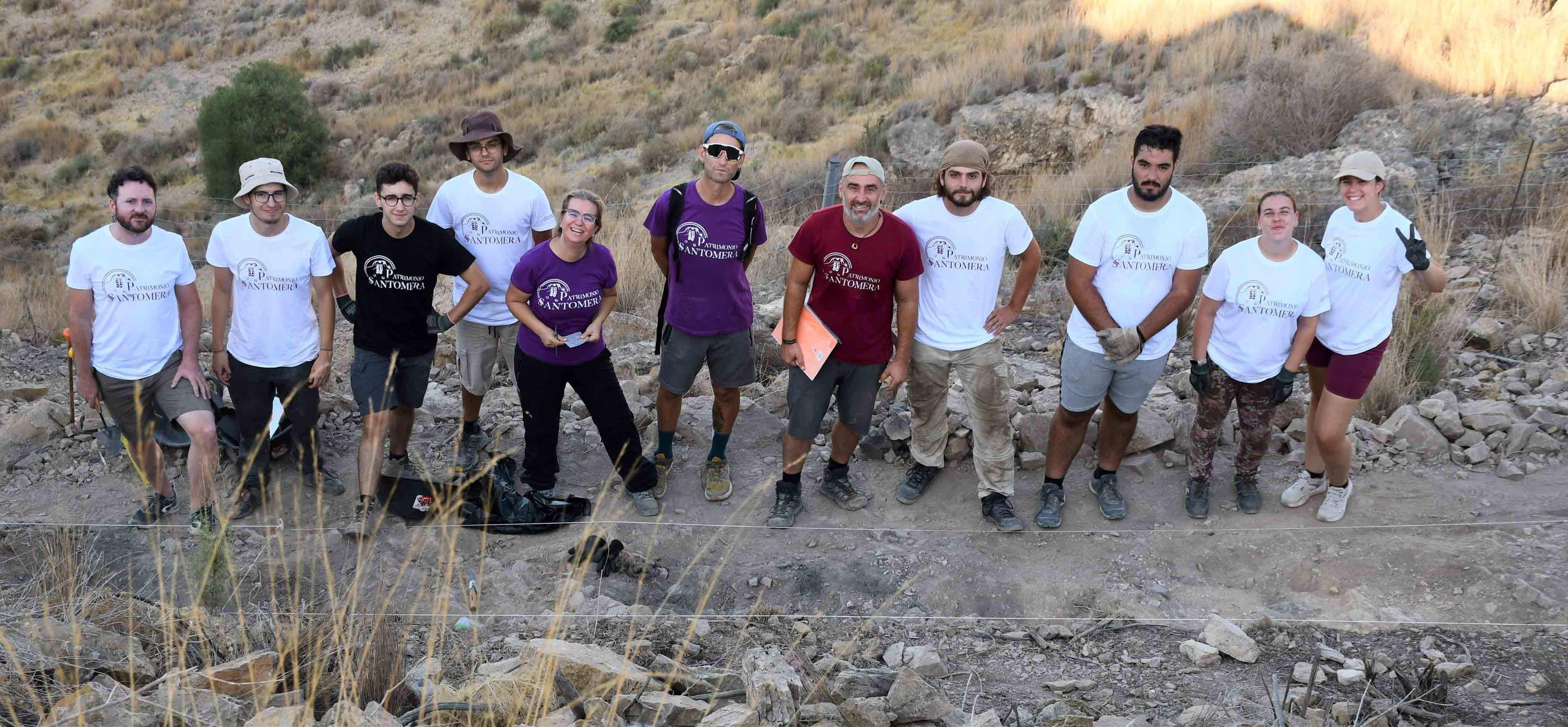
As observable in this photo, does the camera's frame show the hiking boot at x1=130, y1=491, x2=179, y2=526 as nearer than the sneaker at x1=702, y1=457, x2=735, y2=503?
Yes

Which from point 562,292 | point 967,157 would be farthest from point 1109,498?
point 562,292

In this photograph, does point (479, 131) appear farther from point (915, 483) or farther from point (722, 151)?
point (915, 483)

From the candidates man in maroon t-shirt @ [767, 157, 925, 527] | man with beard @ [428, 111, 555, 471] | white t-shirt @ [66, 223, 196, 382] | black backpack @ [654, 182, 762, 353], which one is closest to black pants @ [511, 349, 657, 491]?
man with beard @ [428, 111, 555, 471]

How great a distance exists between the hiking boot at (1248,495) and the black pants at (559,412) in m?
3.27

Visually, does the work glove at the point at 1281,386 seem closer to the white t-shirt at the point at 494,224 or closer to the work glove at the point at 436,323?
the white t-shirt at the point at 494,224

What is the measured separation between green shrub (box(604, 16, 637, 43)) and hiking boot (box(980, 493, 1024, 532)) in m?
27.0

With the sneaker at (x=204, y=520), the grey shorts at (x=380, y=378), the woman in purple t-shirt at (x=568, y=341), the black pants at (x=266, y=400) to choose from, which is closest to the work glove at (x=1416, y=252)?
the woman in purple t-shirt at (x=568, y=341)

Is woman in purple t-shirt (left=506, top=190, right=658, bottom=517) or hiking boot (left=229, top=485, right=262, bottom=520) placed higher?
woman in purple t-shirt (left=506, top=190, right=658, bottom=517)

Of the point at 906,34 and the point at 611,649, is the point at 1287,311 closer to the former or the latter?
the point at 611,649

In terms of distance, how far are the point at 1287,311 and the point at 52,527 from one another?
6363mm

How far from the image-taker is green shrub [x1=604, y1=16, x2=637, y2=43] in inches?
1168

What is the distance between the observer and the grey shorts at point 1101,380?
5.03 meters

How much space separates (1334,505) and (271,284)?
563 cm

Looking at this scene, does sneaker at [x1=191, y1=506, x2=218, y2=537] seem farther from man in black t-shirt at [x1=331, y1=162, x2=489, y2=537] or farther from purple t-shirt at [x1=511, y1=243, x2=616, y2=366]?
purple t-shirt at [x1=511, y1=243, x2=616, y2=366]
